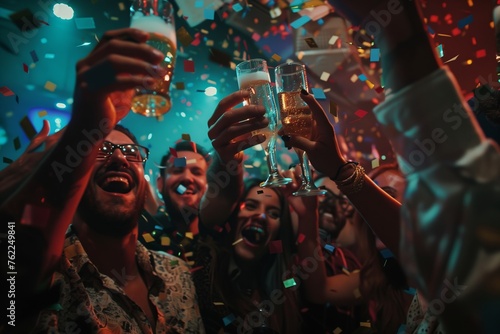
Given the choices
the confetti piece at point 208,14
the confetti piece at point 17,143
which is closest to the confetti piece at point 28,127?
the confetti piece at point 17,143

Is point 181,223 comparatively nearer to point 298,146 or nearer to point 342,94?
point 298,146

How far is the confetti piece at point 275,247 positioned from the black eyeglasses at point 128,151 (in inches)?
51.8

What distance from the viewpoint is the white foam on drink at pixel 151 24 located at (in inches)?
69.6

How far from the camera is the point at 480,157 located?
2.41ft

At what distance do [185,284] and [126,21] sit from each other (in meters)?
2.11

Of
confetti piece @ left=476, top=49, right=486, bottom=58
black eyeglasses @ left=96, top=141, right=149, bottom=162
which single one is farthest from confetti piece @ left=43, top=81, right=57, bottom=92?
confetti piece @ left=476, top=49, right=486, bottom=58

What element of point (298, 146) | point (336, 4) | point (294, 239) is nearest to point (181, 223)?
point (294, 239)

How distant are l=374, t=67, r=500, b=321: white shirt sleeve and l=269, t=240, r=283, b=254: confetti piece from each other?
257 centimetres

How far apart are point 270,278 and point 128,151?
1.58 metres

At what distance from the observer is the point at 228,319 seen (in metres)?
2.84

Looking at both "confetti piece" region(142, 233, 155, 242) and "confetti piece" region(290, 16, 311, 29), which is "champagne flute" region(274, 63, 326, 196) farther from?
"confetti piece" region(290, 16, 311, 29)

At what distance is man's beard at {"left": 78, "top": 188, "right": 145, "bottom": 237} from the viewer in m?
2.51

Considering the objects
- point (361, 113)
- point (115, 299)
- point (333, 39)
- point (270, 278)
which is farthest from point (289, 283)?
point (333, 39)

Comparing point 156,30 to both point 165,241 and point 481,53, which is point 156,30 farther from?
point 481,53
